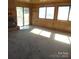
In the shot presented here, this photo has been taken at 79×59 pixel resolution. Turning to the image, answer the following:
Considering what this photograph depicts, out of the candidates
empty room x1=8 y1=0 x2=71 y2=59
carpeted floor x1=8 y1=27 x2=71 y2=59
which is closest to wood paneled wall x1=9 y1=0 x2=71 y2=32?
Answer: empty room x1=8 y1=0 x2=71 y2=59

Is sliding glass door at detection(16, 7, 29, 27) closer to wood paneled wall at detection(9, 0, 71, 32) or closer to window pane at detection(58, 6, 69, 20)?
wood paneled wall at detection(9, 0, 71, 32)

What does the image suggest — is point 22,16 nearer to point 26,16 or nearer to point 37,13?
point 26,16

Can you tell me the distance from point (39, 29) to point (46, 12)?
227 millimetres

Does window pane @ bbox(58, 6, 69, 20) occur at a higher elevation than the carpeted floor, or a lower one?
higher

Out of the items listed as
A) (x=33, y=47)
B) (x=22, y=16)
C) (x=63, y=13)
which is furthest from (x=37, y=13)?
(x=33, y=47)

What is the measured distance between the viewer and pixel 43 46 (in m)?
1.48

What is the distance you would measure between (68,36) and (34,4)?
566mm

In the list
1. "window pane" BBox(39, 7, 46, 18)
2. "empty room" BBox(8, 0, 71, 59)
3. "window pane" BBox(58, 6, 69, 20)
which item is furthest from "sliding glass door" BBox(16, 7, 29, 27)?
"window pane" BBox(58, 6, 69, 20)

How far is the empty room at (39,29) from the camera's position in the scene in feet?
4.70

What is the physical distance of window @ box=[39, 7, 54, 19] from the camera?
4.94 ft

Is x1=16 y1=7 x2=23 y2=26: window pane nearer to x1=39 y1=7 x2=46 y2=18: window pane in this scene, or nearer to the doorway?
the doorway

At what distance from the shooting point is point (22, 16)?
146 centimetres

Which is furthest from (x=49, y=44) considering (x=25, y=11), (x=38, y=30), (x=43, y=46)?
(x=25, y=11)
